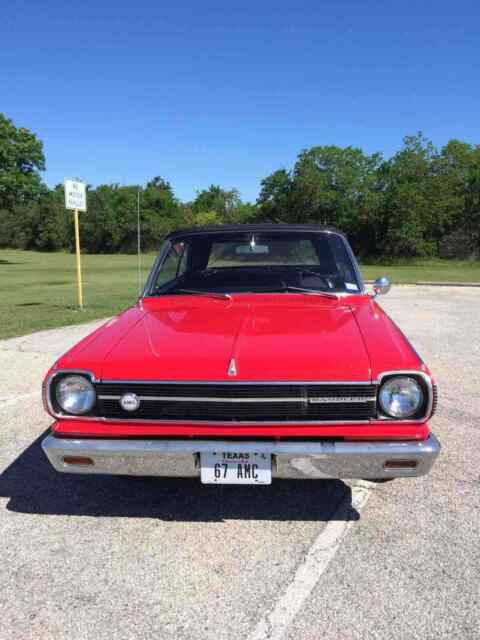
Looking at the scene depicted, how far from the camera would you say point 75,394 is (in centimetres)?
→ 262

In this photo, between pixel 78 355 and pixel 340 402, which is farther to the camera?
pixel 78 355

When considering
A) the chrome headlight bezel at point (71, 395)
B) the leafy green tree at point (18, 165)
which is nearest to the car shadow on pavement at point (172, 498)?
the chrome headlight bezel at point (71, 395)

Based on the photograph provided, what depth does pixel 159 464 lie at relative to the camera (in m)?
2.50

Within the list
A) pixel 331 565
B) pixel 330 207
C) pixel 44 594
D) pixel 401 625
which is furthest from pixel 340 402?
pixel 330 207

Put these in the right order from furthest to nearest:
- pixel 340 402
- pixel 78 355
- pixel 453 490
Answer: pixel 453 490
pixel 78 355
pixel 340 402

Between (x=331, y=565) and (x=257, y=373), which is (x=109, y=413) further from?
(x=331, y=565)

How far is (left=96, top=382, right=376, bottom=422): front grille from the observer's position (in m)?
2.45

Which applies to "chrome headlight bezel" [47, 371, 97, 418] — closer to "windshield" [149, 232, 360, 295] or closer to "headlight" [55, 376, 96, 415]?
"headlight" [55, 376, 96, 415]

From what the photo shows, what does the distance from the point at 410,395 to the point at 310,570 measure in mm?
963

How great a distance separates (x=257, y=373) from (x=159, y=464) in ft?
2.16

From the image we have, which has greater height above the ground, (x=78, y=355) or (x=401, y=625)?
(x=78, y=355)

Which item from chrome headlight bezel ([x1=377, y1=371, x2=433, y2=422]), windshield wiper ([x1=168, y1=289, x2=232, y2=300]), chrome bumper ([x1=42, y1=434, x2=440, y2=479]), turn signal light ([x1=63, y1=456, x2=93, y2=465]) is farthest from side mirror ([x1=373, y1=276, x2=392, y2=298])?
turn signal light ([x1=63, y1=456, x2=93, y2=465])

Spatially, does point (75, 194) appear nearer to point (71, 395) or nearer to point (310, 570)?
point (71, 395)

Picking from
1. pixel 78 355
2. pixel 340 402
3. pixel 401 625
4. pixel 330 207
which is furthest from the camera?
pixel 330 207
